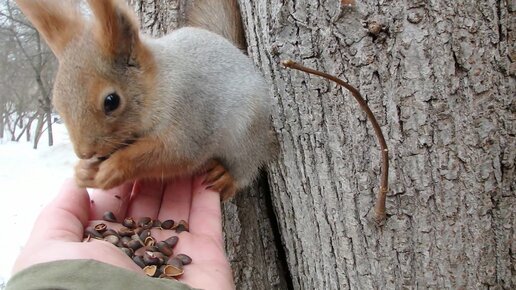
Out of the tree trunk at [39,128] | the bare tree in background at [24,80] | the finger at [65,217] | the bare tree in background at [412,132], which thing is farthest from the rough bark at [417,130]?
the tree trunk at [39,128]

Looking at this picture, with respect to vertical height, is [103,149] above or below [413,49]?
below

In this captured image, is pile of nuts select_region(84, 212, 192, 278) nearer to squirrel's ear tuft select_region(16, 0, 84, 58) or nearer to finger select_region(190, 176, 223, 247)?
finger select_region(190, 176, 223, 247)

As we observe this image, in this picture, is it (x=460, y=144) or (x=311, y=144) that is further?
(x=311, y=144)

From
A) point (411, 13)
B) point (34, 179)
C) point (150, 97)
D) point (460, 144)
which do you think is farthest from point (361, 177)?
point (34, 179)

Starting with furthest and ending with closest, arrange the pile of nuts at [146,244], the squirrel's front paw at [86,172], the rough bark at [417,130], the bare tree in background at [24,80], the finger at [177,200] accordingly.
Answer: the bare tree in background at [24,80]
the finger at [177,200]
the squirrel's front paw at [86,172]
the pile of nuts at [146,244]
the rough bark at [417,130]

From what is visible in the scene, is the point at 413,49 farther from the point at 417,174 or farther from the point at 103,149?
the point at 103,149

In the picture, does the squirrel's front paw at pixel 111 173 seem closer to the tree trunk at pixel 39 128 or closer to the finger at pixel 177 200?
the finger at pixel 177 200

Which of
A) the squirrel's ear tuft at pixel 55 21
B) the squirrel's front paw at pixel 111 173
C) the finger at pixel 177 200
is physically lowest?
the finger at pixel 177 200
